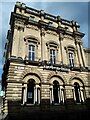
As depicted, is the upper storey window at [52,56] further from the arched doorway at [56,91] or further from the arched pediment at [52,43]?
the arched doorway at [56,91]

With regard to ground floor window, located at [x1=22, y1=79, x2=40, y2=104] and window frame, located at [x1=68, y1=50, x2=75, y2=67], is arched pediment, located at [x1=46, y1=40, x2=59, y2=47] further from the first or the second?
ground floor window, located at [x1=22, y1=79, x2=40, y2=104]

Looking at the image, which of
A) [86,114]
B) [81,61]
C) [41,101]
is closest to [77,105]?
[86,114]

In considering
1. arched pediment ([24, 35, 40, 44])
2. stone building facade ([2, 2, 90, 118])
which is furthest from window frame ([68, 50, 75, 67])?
arched pediment ([24, 35, 40, 44])

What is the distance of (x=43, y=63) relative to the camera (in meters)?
16.9

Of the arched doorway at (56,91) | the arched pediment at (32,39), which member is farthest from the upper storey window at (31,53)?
the arched doorway at (56,91)

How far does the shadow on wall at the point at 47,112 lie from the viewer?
43.9ft

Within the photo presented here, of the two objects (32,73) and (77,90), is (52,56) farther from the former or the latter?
(77,90)

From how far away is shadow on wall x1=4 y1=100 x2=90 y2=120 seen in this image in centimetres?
1338

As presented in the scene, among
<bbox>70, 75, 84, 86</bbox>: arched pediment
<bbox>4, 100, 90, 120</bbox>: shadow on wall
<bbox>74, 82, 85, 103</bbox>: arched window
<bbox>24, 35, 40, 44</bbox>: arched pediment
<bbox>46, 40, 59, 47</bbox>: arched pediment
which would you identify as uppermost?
<bbox>24, 35, 40, 44</bbox>: arched pediment

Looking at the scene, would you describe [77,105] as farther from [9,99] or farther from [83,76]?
[9,99]

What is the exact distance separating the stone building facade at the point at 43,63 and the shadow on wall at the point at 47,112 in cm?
36

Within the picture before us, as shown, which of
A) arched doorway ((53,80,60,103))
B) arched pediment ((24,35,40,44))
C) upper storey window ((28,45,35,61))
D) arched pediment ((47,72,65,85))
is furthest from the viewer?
arched pediment ((24,35,40,44))

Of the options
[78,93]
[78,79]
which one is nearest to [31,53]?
[78,79]

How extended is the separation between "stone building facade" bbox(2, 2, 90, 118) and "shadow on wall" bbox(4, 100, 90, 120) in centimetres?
36
